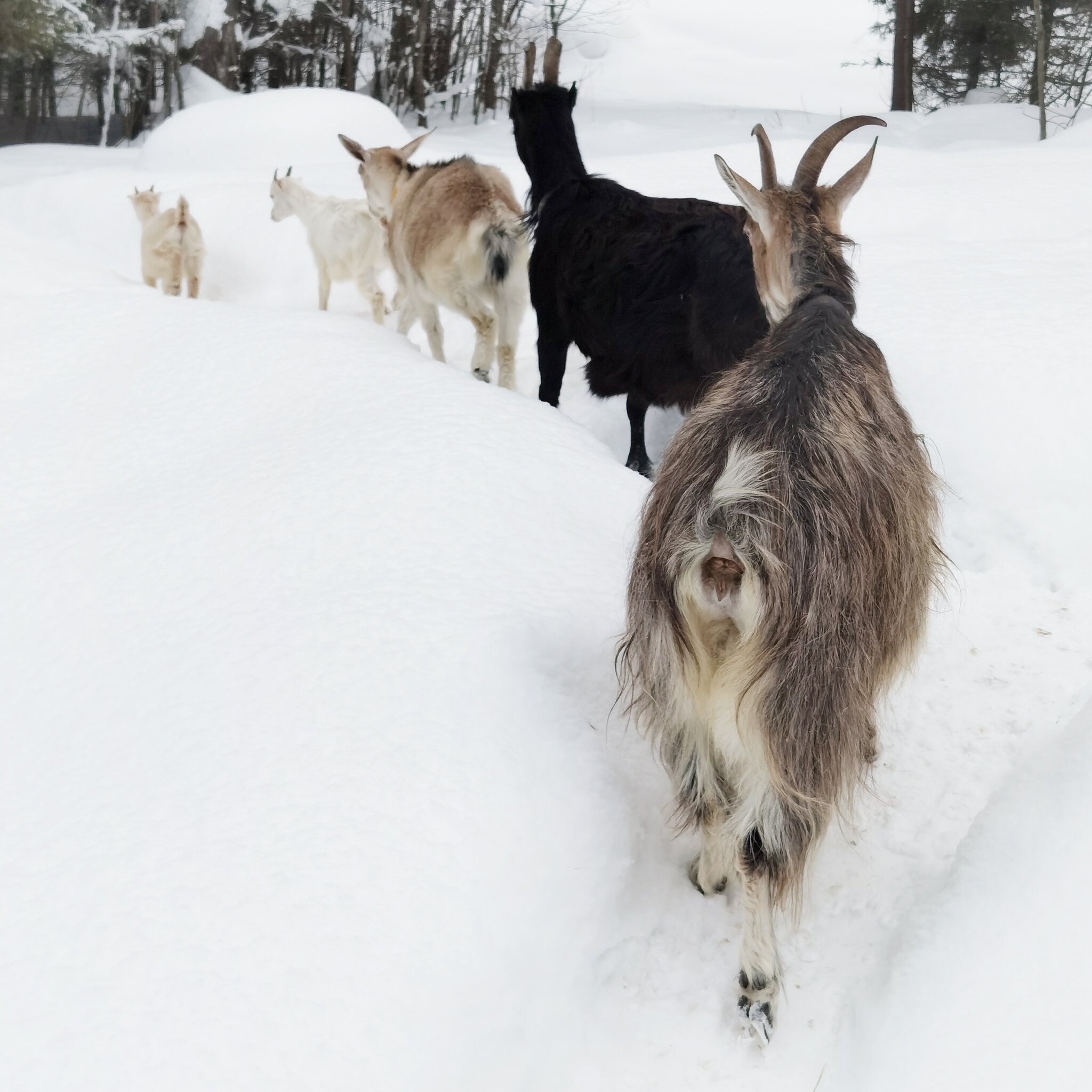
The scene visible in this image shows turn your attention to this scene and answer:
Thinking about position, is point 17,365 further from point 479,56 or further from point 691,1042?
point 479,56

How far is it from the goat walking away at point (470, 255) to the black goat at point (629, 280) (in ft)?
0.89

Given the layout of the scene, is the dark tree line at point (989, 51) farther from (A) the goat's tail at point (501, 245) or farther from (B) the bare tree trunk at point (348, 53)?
(A) the goat's tail at point (501, 245)

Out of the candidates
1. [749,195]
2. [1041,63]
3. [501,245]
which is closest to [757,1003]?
[749,195]

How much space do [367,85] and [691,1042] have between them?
20.2 meters

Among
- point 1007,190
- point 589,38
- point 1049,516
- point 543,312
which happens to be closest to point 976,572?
point 1049,516

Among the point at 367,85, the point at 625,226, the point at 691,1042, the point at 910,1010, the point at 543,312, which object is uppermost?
the point at 367,85

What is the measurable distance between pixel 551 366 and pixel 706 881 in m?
3.18

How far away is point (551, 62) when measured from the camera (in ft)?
17.5

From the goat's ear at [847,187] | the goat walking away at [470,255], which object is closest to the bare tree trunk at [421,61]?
the goat walking away at [470,255]

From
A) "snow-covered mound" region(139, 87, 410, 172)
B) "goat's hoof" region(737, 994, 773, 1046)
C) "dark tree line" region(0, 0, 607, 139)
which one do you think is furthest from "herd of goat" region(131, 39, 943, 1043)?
"dark tree line" region(0, 0, 607, 139)

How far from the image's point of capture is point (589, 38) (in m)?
22.6

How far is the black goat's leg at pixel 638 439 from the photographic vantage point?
483 centimetres

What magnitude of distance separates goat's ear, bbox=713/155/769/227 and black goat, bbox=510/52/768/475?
1114 mm

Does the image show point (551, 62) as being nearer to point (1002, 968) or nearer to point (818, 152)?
point (818, 152)
